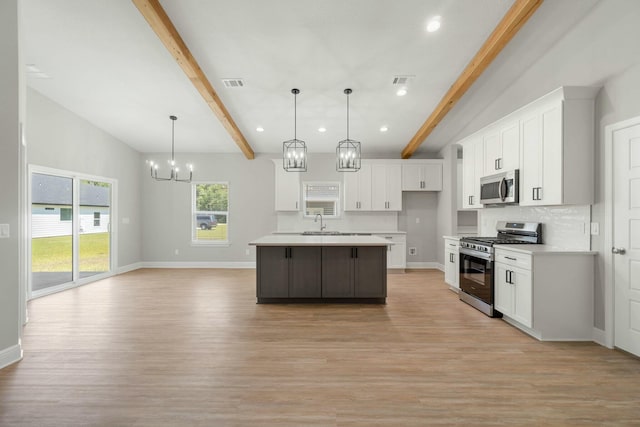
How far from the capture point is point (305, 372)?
2.54 metres

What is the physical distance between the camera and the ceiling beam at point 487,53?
3.27 metres

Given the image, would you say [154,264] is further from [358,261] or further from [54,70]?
[358,261]

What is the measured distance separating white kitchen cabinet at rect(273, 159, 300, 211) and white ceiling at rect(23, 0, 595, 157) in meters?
1.33

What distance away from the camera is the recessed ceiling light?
11.7 feet

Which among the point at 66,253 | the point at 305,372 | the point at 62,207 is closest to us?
the point at 305,372

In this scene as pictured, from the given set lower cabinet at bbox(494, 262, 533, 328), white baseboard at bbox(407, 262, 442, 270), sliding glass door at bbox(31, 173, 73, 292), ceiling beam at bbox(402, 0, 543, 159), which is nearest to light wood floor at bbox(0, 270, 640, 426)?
lower cabinet at bbox(494, 262, 533, 328)

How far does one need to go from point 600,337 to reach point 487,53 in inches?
131

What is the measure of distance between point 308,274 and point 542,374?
2828 millimetres

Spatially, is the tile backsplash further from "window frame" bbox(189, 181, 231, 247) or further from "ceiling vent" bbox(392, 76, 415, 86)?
"window frame" bbox(189, 181, 231, 247)

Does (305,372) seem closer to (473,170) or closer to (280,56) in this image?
(280,56)

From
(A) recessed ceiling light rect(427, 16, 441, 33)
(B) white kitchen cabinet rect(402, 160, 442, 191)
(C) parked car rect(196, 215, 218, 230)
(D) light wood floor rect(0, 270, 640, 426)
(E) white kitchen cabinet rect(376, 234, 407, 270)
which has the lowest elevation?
(D) light wood floor rect(0, 270, 640, 426)

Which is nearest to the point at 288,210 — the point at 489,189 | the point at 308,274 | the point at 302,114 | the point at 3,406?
the point at 302,114

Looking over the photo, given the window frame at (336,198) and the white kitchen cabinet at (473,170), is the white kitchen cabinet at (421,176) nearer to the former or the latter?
the window frame at (336,198)

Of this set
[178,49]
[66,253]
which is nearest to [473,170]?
[178,49]
